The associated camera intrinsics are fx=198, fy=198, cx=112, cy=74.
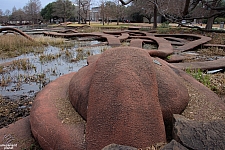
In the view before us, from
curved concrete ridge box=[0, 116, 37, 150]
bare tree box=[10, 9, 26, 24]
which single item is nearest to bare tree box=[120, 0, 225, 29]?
curved concrete ridge box=[0, 116, 37, 150]

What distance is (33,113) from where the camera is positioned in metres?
2.31

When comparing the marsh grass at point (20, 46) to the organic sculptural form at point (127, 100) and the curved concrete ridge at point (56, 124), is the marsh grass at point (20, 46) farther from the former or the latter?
the organic sculptural form at point (127, 100)

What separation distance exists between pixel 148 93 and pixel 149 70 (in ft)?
0.99

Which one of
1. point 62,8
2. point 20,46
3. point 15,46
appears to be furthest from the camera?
point 62,8

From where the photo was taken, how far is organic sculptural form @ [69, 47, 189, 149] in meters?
1.68

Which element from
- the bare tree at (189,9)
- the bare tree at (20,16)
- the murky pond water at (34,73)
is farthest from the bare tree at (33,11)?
the murky pond water at (34,73)

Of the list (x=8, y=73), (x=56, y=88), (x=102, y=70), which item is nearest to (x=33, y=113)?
(x=56, y=88)

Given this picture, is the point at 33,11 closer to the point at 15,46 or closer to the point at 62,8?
the point at 62,8

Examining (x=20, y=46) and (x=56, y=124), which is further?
(x=20, y=46)

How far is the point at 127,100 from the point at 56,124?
0.82 metres

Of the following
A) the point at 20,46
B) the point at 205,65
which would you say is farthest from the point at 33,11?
the point at 205,65

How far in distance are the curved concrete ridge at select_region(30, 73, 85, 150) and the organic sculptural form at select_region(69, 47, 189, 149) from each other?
11 centimetres

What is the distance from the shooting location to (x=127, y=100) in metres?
1.77

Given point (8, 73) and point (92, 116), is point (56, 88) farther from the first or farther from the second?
point (8, 73)
